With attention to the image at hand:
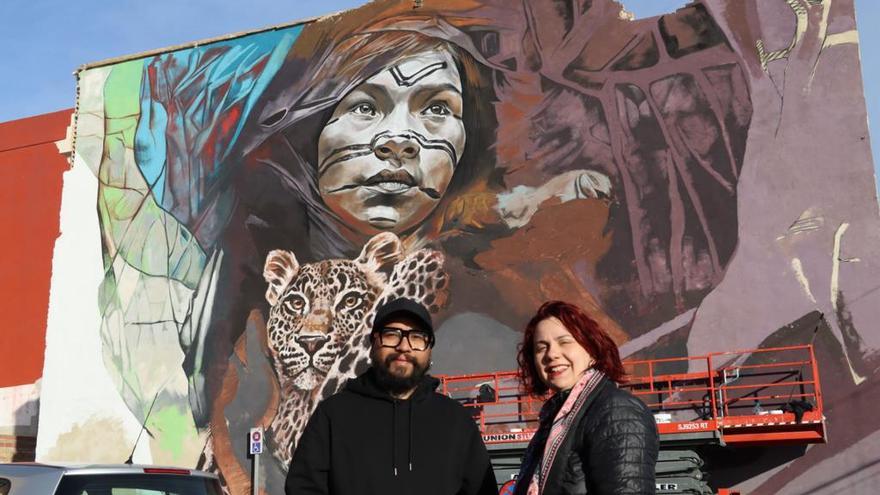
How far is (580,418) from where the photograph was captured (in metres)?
3.15

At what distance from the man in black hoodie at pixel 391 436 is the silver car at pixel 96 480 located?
2.25 m

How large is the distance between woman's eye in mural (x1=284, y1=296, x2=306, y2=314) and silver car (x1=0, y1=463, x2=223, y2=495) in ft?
45.5

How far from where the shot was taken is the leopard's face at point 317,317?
63.6 ft

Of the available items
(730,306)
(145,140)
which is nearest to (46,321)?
(145,140)

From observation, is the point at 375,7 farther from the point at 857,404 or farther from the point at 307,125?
the point at 857,404

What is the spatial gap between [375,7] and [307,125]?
2921 millimetres

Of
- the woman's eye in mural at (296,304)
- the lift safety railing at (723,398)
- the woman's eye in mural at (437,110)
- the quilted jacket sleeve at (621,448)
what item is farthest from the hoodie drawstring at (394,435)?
the woman's eye in mural at (296,304)

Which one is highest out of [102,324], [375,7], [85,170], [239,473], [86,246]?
[375,7]

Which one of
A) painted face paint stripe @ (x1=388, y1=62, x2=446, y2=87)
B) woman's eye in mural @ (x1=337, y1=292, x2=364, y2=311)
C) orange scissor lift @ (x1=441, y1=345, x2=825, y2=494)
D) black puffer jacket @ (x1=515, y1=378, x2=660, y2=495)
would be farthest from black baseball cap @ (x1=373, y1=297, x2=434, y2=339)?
painted face paint stripe @ (x1=388, y1=62, x2=446, y2=87)

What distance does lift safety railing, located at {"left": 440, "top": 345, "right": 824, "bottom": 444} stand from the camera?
13.9m

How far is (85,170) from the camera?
23.3 metres

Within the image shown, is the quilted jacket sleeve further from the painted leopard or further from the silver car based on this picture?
the painted leopard

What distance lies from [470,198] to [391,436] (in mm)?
15067

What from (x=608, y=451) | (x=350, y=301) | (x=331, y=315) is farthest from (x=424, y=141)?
(x=608, y=451)
